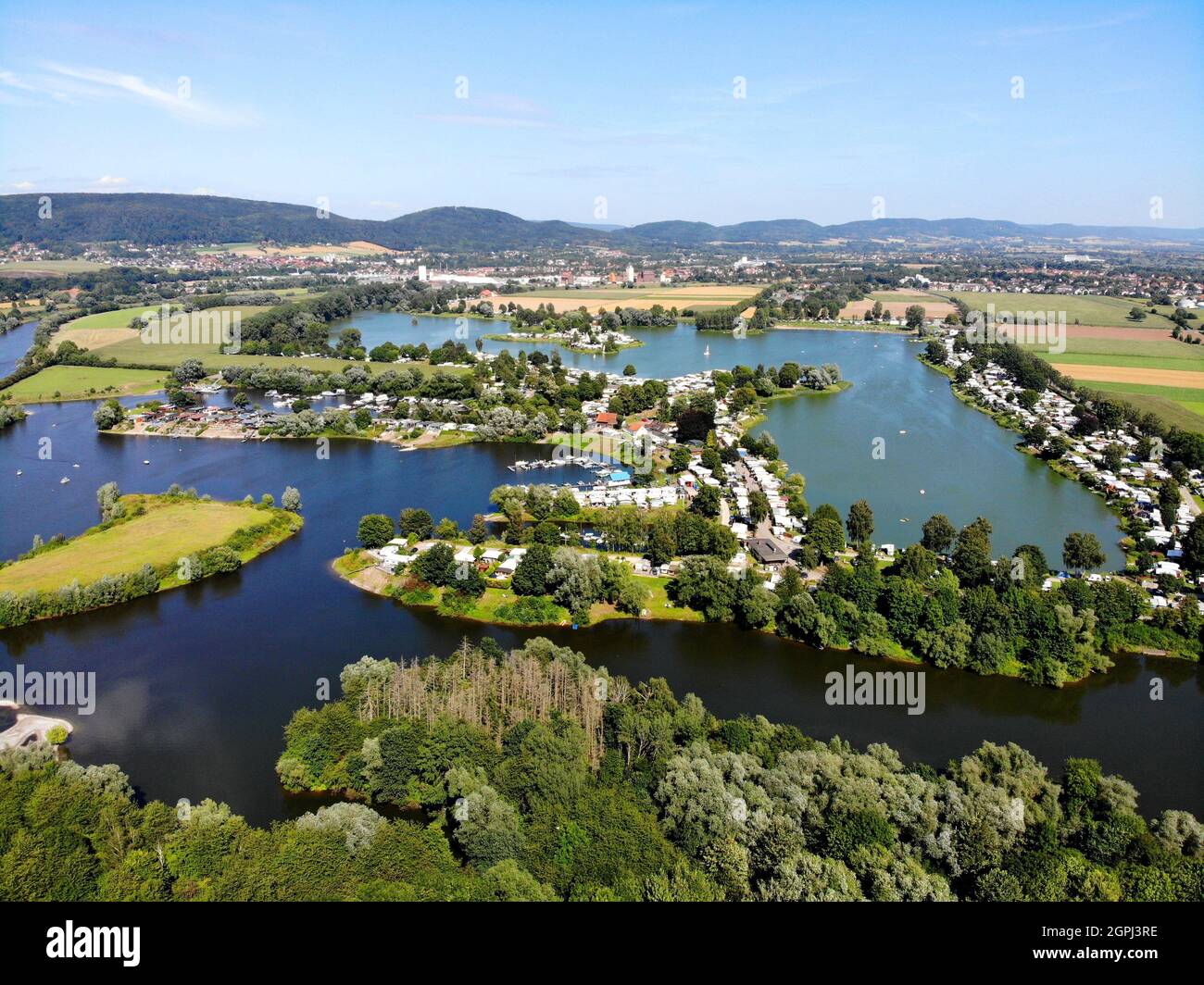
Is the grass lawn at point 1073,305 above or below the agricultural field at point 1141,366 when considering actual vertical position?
above

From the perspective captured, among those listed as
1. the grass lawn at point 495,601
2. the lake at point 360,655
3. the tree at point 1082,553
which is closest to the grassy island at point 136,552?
the lake at point 360,655

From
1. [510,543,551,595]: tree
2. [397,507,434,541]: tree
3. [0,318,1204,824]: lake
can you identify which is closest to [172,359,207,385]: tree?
[0,318,1204,824]: lake

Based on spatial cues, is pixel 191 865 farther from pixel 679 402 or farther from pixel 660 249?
pixel 660 249

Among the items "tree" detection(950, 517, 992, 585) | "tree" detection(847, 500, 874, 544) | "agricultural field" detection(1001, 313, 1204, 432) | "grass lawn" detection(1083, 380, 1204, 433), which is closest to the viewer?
"tree" detection(950, 517, 992, 585)

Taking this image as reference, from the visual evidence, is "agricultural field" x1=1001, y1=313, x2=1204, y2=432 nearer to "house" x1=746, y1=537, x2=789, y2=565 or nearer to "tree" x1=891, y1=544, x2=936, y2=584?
"tree" x1=891, y1=544, x2=936, y2=584

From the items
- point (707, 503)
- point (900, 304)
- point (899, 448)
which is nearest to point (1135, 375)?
point (899, 448)

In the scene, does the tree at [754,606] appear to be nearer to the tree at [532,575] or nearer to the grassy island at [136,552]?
the tree at [532,575]

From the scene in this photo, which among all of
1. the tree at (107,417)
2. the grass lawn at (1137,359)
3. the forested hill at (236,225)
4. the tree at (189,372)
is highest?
the forested hill at (236,225)

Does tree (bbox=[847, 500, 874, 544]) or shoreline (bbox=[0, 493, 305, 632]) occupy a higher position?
tree (bbox=[847, 500, 874, 544])
